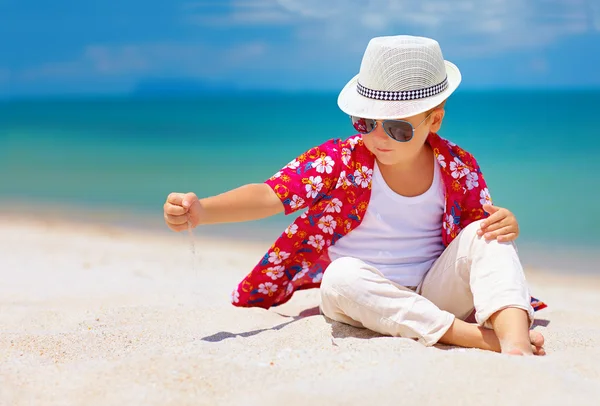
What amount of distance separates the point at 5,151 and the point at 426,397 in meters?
12.3

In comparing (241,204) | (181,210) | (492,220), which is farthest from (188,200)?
(492,220)

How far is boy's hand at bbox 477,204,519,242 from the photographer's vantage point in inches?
99.7

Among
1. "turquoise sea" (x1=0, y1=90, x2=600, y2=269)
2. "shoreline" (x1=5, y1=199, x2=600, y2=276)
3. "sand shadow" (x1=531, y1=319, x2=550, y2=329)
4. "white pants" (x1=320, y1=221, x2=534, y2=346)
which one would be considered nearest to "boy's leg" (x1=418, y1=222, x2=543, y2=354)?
"white pants" (x1=320, y1=221, x2=534, y2=346)

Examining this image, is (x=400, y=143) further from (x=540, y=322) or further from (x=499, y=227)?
(x=540, y=322)

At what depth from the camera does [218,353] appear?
2.15 m

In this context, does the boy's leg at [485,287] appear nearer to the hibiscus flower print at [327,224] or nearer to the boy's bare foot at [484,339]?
the boy's bare foot at [484,339]

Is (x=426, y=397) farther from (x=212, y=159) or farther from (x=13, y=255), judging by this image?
(x=212, y=159)

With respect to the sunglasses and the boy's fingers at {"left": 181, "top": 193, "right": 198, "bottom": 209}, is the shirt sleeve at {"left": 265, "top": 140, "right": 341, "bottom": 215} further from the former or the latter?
the boy's fingers at {"left": 181, "top": 193, "right": 198, "bottom": 209}

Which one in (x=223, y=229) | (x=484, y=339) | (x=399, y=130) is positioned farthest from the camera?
(x=223, y=229)

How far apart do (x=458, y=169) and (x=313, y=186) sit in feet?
1.83

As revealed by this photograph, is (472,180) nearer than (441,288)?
No

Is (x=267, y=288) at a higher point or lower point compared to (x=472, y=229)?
lower

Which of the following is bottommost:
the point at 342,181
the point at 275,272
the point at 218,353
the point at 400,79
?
the point at 218,353

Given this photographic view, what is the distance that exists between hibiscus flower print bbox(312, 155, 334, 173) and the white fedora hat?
24cm
